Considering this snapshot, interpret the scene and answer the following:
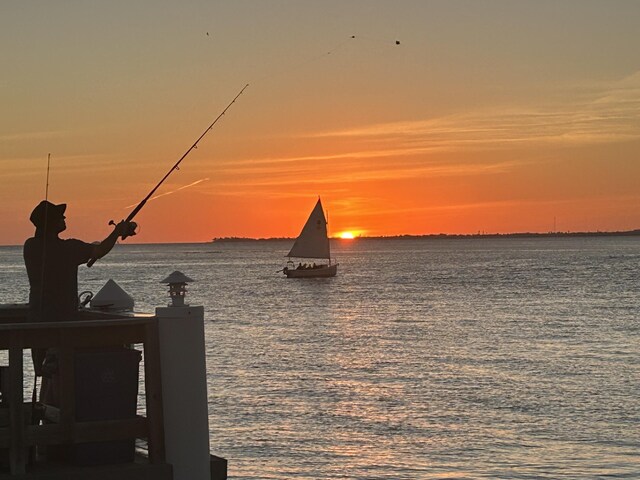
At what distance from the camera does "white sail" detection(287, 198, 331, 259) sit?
9100 centimetres

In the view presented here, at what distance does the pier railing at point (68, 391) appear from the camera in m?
6.59

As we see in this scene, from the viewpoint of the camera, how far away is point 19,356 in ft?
21.7

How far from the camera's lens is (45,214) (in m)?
7.30

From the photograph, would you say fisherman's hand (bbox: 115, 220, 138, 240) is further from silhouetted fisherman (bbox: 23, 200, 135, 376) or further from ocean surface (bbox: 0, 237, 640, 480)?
ocean surface (bbox: 0, 237, 640, 480)

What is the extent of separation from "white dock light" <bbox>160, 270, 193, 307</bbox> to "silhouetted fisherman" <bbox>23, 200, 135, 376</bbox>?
0.42m

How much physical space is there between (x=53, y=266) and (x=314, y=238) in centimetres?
8518

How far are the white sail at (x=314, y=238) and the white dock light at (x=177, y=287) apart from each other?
82.4 meters

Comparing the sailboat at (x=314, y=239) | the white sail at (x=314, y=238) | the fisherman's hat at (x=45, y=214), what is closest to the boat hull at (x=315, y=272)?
the sailboat at (x=314, y=239)

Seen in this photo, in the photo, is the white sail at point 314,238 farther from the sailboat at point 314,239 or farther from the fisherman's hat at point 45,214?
the fisherman's hat at point 45,214

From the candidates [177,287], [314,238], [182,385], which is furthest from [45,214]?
[314,238]

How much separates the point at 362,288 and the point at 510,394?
67.5 metres

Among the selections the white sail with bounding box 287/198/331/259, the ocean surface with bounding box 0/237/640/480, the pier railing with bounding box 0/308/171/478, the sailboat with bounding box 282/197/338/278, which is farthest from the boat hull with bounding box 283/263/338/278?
the pier railing with bounding box 0/308/171/478

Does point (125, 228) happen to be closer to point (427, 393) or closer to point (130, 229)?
point (130, 229)

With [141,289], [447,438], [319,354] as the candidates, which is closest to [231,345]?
[319,354]
